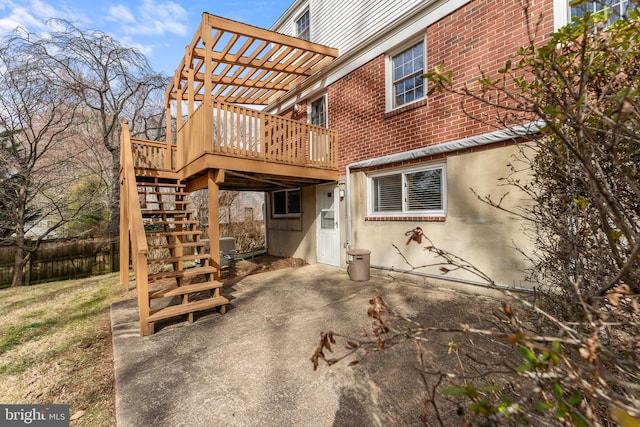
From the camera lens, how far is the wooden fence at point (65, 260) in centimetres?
830

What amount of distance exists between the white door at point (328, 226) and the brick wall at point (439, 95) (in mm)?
913

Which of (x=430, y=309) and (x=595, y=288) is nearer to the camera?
(x=595, y=288)

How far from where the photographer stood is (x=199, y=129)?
5363 millimetres

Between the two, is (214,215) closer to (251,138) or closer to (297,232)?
(251,138)

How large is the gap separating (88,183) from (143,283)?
37.8 feet

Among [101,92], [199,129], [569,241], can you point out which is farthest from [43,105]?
[569,241]

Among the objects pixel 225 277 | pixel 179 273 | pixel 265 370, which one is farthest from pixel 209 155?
pixel 265 370

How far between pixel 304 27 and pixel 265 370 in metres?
10.3

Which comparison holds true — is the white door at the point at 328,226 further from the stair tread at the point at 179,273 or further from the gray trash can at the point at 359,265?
the stair tread at the point at 179,273

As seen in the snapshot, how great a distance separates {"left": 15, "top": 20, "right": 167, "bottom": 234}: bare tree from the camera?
8859mm

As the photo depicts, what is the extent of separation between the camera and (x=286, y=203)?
31.6ft

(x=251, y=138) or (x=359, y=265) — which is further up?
(x=251, y=138)

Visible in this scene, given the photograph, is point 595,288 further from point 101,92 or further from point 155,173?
point 101,92

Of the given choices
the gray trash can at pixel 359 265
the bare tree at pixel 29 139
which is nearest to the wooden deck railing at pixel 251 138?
the gray trash can at pixel 359 265
